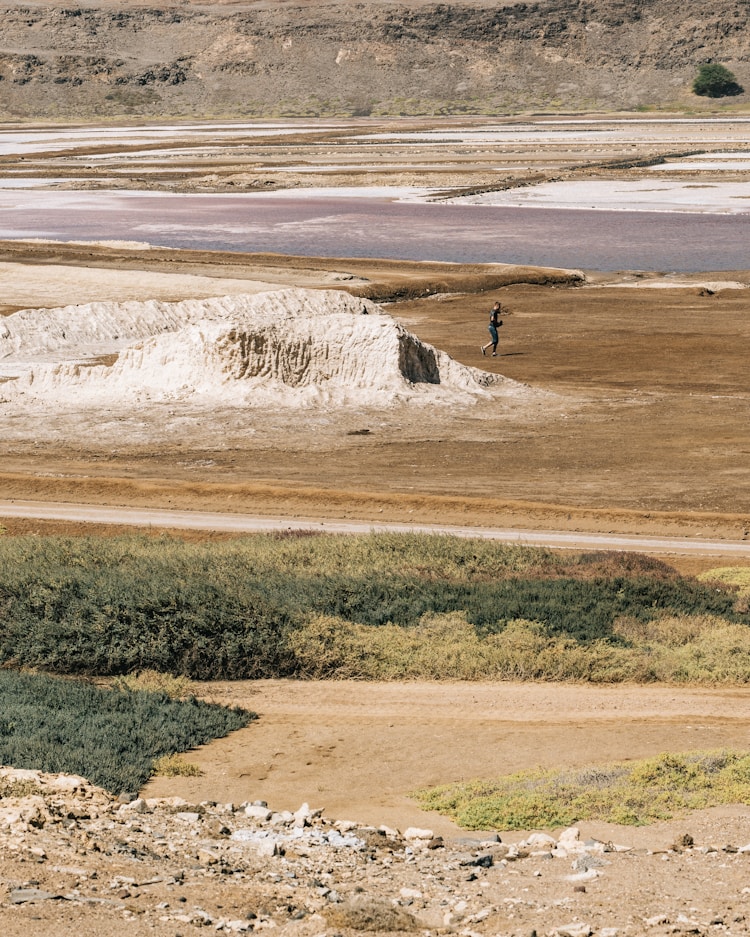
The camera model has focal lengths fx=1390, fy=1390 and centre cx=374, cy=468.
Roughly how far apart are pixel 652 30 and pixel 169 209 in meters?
121

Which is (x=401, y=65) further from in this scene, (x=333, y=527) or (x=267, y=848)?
(x=267, y=848)

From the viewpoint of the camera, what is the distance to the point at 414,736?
1509 cm

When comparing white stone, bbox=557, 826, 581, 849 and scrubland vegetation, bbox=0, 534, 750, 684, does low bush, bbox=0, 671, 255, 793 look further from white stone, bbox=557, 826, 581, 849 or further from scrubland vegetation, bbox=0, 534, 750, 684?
white stone, bbox=557, 826, 581, 849

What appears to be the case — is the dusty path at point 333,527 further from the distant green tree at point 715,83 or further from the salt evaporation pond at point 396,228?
the distant green tree at point 715,83

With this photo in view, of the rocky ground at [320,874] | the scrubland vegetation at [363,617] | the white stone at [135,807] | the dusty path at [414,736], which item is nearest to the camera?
the rocky ground at [320,874]

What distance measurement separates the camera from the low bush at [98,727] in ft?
43.9

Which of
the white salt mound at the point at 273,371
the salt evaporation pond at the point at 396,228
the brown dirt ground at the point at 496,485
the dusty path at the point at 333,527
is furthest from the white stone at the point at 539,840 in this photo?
the salt evaporation pond at the point at 396,228

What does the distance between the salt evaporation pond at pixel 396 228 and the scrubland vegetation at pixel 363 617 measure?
153ft

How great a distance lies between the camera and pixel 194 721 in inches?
602

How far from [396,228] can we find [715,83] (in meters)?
113

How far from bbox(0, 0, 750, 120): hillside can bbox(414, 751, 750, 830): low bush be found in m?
179

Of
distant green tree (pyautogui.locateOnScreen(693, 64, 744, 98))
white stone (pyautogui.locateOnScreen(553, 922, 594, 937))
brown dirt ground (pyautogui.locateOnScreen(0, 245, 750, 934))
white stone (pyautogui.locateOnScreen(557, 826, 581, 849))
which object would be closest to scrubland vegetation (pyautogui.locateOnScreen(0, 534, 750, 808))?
white stone (pyautogui.locateOnScreen(557, 826, 581, 849))

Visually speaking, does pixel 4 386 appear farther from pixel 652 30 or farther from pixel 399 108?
pixel 652 30

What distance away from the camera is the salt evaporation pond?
70.9 m
